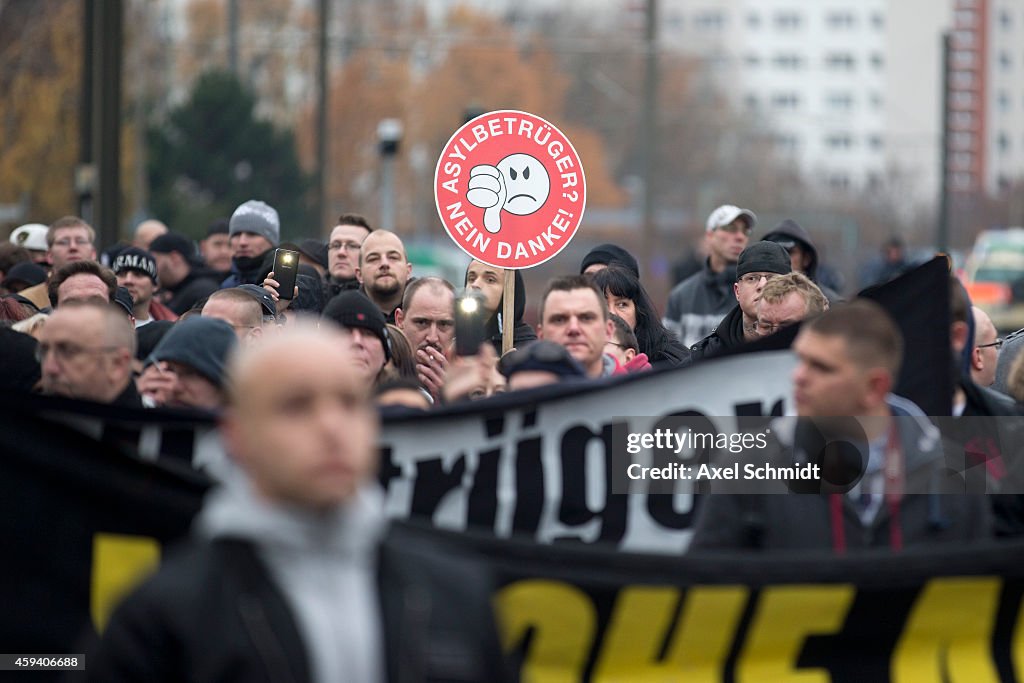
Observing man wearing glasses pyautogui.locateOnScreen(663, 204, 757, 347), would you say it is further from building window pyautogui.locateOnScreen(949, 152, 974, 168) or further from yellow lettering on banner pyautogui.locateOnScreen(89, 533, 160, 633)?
building window pyautogui.locateOnScreen(949, 152, 974, 168)

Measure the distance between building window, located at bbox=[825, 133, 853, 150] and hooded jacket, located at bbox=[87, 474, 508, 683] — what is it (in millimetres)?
123197

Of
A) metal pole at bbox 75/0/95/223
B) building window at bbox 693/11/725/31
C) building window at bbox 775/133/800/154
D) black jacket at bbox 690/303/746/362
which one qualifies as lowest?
black jacket at bbox 690/303/746/362

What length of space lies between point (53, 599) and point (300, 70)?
186 feet

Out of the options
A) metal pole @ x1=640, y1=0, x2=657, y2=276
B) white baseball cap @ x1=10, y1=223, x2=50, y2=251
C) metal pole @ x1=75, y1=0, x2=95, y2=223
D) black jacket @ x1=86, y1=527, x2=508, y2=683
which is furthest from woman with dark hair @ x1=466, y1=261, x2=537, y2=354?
metal pole @ x1=640, y1=0, x2=657, y2=276

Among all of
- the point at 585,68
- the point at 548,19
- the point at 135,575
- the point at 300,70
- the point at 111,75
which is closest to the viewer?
the point at 135,575

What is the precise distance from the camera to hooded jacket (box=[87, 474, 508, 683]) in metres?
3.32

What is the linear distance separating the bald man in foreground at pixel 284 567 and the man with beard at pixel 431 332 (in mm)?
4928

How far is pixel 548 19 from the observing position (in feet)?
277

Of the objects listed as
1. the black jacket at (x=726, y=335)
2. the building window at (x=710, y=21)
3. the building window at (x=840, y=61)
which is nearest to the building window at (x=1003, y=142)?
the building window at (x=840, y=61)

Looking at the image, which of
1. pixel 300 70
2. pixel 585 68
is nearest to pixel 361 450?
pixel 300 70

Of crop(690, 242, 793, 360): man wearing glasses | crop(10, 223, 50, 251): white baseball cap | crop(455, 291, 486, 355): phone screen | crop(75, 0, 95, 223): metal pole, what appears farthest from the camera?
crop(75, 0, 95, 223): metal pole

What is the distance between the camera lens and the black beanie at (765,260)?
31.4ft

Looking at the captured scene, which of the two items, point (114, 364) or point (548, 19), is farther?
point (548, 19)

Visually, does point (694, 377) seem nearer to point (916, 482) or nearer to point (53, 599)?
point (916, 482)
